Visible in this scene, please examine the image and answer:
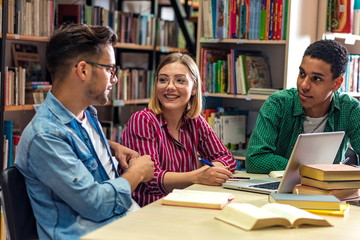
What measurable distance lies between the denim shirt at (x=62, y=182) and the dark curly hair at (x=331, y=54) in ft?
3.95

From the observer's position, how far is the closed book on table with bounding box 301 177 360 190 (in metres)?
1.71

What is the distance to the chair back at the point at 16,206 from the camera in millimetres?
1504

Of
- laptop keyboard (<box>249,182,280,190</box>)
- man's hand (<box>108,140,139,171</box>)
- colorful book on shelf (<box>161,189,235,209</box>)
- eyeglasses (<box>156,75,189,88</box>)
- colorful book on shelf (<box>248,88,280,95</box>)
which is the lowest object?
laptop keyboard (<box>249,182,280,190</box>)

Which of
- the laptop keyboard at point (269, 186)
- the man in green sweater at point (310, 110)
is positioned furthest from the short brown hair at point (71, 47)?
the man in green sweater at point (310, 110)

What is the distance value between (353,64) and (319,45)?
1.48 metres

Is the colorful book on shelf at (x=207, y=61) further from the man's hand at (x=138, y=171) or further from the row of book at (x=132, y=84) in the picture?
the man's hand at (x=138, y=171)

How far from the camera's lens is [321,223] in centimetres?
144

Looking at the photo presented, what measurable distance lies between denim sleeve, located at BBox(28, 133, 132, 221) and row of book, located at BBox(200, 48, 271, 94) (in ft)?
6.91

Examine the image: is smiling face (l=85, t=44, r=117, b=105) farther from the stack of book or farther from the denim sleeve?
the stack of book

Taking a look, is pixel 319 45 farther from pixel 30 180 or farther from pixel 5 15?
pixel 5 15

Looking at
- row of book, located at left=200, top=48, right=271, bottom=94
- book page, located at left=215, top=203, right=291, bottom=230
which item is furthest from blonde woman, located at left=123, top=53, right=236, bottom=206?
row of book, located at left=200, top=48, right=271, bottom=94

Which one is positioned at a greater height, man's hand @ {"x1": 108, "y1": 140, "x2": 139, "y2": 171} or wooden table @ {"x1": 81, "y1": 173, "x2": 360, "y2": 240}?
man's hand @ {"x1": 108, "y1": 140, "x2": 139, "y2": 171}

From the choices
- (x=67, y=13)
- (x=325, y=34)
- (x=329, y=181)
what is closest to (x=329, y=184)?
(x=329, y=181)

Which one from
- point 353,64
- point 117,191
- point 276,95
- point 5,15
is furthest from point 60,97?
point 353,64
